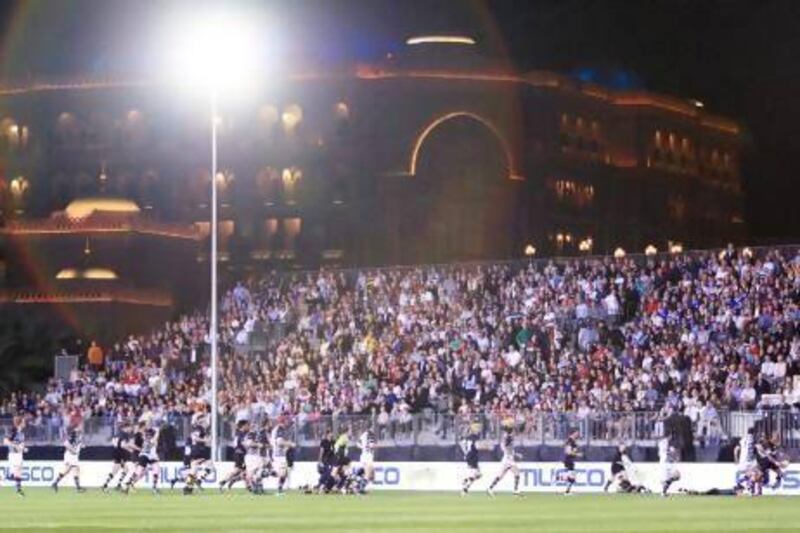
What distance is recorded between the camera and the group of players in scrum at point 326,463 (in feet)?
173

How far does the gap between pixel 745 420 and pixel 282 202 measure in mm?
91030

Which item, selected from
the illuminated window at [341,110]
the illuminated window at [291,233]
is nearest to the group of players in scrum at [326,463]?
the illuminated window at [291,233]

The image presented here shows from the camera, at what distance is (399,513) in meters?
43.3

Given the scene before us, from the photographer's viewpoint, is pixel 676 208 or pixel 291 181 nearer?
pixel 291 181

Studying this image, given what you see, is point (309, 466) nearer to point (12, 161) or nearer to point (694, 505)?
point (694, 505)

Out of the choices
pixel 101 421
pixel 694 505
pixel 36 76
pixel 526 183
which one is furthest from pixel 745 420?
pixel 36 76

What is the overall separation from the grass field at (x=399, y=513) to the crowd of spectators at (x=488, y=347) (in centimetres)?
1081

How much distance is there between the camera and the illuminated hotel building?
142 metres

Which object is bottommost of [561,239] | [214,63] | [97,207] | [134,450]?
[134,450]

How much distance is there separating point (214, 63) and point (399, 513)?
2436 cm

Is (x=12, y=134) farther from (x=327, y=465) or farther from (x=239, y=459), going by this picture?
(x=327, y=465)

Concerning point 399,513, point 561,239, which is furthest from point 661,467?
point 561,239

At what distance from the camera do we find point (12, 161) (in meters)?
150

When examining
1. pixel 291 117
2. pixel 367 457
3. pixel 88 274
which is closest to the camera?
pixel 367 457
